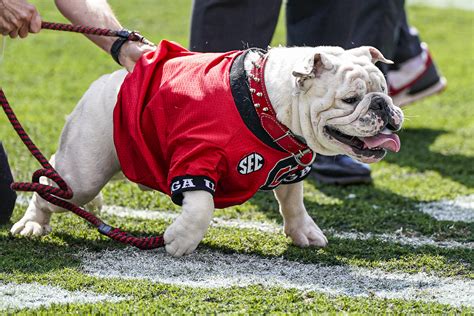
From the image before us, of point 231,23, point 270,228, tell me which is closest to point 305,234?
point 270,228

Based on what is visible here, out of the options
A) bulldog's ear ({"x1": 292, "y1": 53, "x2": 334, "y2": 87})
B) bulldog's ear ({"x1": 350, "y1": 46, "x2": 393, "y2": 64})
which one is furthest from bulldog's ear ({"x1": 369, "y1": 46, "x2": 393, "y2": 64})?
bulldog's ear ({"x1": 292, "y1": 53, "x2": 334, "y2": 87})

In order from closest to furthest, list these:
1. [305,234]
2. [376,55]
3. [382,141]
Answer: [382,141], [376,55], [305,234]

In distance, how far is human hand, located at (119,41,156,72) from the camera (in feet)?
12.1

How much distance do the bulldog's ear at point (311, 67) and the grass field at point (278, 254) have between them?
0.69 metres

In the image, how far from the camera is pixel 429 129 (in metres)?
6.25

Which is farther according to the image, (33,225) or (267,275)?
(33,225)

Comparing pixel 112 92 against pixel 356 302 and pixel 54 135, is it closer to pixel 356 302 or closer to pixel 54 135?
pixel 356 302

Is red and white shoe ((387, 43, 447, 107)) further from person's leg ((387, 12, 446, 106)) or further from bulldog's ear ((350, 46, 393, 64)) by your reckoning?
bulldog's ear ((350, 46, 393, 64))

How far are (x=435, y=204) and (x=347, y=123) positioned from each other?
4.86 ft

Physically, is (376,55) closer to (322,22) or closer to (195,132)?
(195,132)

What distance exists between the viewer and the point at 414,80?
6.44m

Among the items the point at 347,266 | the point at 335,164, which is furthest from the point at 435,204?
the point at 347,266

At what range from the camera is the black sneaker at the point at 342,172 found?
479 centimetres

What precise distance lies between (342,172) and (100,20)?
66.3 inches
